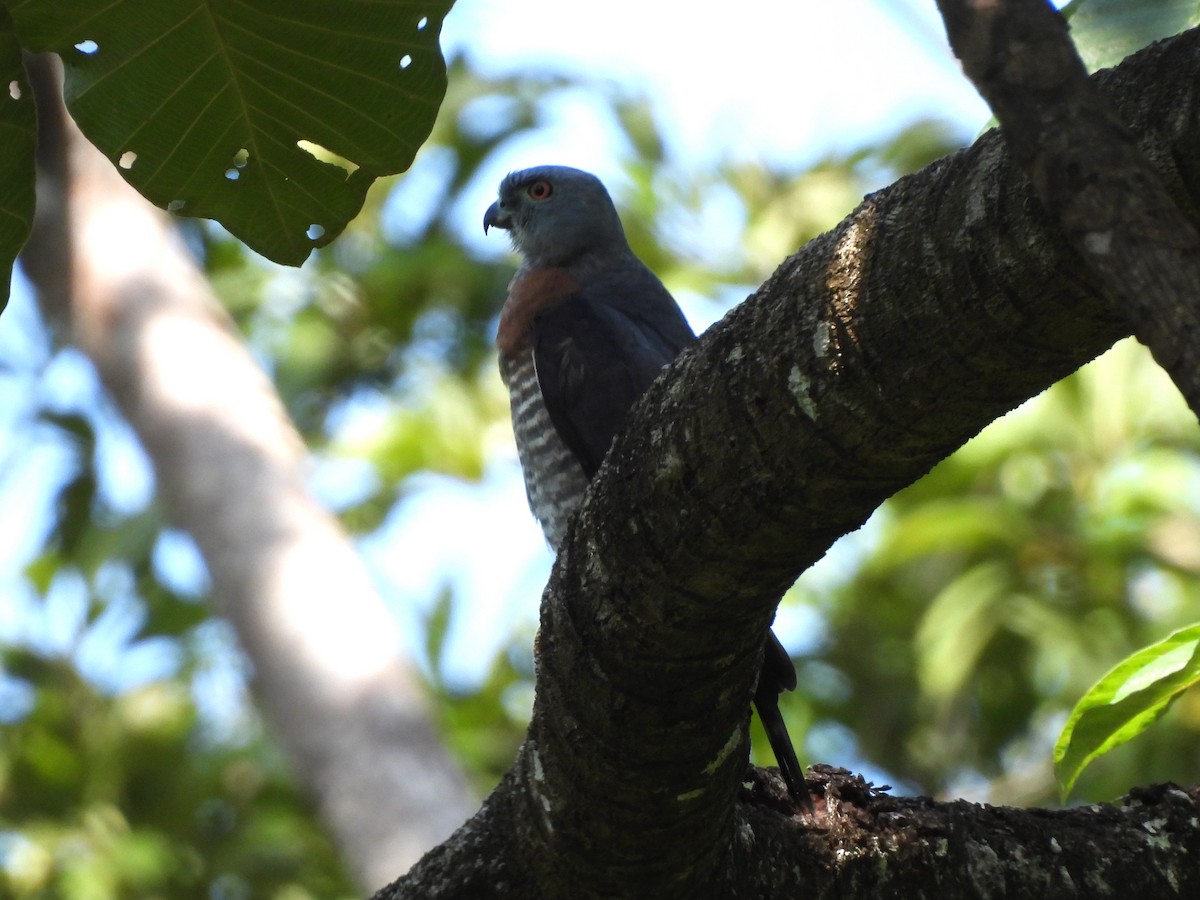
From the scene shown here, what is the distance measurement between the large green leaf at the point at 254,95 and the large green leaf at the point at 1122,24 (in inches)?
35.1

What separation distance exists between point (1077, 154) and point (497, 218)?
4114 mm

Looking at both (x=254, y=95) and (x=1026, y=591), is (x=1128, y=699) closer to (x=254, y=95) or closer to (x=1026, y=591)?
(x=254, y=95)

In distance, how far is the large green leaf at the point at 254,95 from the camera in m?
1.89

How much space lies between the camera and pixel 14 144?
1858mm

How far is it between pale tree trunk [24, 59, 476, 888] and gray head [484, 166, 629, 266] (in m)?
1.83

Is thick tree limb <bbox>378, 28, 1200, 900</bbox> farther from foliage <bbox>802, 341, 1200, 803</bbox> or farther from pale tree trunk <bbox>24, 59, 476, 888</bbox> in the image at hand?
foliage <bbox>802, 341, 1200, 803</bbox>

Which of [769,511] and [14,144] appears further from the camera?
[14,144]

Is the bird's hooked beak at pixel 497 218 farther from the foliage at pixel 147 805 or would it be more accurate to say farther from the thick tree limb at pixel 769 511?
the foliage at pixel 147 805

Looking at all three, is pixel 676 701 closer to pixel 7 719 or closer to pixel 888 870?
pixel 888 870

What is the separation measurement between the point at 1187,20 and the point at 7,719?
8.79 metres

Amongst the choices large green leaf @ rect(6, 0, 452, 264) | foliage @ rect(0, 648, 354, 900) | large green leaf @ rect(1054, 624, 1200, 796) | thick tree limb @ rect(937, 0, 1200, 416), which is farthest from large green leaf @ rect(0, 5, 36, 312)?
foliage @ rect(0, 648, 354, 900)

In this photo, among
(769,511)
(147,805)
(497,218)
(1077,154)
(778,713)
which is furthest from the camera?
(147,805)

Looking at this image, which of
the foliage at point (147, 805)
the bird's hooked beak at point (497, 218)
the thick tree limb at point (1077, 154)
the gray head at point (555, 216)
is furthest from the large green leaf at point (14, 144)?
the foliage at point (147, 805)

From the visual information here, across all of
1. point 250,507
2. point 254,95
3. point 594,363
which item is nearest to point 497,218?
point 594,363
